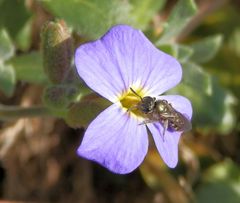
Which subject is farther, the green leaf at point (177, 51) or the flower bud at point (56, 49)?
the green leaf at point (177, 51)

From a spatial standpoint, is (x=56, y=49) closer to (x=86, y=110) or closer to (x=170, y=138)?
(x=86, y=110)

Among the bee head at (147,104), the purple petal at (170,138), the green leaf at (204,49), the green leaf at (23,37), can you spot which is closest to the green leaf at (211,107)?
the green leaf at (204,49)

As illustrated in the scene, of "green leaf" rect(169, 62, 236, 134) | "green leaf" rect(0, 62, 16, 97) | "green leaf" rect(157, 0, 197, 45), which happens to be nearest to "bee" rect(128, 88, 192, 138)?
"green leaf" rect(157, 0, 197, 45)

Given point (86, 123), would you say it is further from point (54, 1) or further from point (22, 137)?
point (22, 137)

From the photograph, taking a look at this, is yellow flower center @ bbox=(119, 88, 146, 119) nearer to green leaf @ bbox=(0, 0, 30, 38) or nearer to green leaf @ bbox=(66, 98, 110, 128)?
green leaf @ bbox=(66, 98, 110, 128)

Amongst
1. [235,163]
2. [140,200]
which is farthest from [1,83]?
[235,163]

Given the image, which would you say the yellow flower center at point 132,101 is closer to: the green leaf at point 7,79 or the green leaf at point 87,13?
the green leaf at point 87,13
